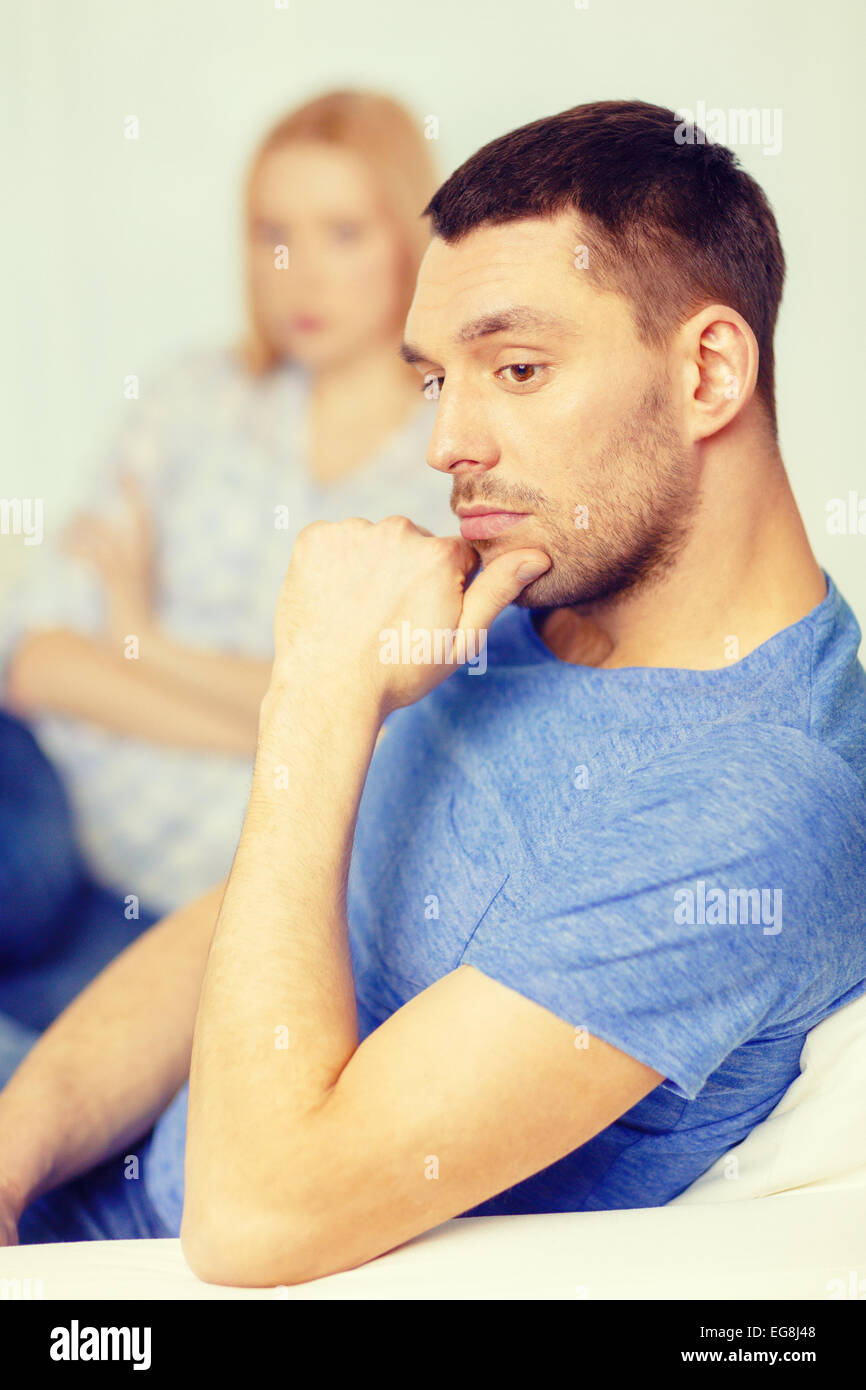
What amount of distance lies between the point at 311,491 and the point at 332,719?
53.0 inches

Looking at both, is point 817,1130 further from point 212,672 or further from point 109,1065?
point 212,672

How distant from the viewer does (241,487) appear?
213cm

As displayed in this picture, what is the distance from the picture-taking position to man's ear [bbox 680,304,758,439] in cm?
84

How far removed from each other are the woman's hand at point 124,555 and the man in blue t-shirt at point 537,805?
116cm

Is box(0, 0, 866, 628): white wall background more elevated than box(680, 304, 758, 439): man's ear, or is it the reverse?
box(0, 0, 866, 628): white wall background

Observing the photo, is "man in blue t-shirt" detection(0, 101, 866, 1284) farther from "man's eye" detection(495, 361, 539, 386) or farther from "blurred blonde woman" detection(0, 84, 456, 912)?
"blurred blonde woman" detection(0, 84, 456, 912)

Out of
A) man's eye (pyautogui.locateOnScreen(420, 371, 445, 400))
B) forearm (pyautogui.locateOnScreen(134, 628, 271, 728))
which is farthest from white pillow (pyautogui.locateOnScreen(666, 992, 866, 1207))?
forearm (pyautogui.locateOnScreen(134, 628, 271, 728))

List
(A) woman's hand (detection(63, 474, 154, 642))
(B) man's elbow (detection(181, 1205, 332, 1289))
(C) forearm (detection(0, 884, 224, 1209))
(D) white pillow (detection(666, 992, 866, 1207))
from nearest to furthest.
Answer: (B) man's elbow (detection(181, 1205, 332, 1289)), (D) white pillow (detection(666, 992, 866, 1207)), (C) forearm (detection(0, 884, 224, 1209)), (A) woman's hand (detection(63, 474, 154, 642))

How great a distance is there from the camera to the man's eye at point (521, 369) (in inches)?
33.2

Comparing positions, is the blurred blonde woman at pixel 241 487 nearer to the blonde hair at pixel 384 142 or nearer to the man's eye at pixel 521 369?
the blonde hair at pixel 384 142

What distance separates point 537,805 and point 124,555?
1.48 metres

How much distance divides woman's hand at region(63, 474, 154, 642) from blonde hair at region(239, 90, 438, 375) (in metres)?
0.63

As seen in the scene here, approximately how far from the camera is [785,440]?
194 centimetres
